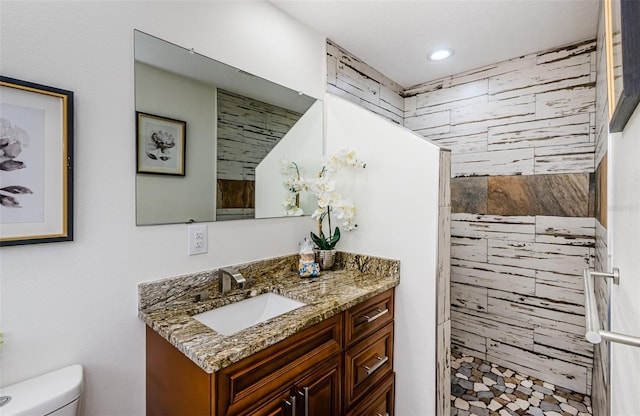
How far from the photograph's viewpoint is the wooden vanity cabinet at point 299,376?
Answer: 0.99m

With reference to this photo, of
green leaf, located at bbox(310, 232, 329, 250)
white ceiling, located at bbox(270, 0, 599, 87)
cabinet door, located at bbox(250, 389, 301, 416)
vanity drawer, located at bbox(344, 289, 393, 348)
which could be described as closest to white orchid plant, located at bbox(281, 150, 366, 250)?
green leaf, located at bbox(310, 232, 329, 250)

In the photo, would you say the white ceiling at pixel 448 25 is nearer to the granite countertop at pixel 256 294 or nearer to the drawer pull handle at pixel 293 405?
the granite countertop at pixel 256 294

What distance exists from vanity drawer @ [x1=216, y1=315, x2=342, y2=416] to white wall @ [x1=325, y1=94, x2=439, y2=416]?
57cm

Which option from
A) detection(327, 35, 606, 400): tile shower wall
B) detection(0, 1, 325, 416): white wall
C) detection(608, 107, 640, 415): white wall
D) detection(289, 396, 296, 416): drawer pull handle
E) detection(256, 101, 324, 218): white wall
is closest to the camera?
detection(608, 107, 640, 415): white wall

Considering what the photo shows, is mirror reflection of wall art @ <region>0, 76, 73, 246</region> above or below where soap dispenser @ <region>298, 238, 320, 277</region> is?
above

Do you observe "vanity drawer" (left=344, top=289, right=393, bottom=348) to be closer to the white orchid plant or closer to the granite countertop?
the granite countertop

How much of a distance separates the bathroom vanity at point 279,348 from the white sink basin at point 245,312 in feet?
0.10

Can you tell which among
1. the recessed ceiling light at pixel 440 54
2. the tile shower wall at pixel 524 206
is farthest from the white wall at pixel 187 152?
the tile shower wall at pixel 524 206

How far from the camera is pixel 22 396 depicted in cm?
91

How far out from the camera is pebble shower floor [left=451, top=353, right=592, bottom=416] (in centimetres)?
193

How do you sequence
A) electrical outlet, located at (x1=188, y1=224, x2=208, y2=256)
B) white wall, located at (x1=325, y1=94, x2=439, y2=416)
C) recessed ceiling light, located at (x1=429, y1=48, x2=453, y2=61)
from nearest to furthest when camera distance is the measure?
electrical outlet, located at (x1=188, y1=224, x2=208, y2=256), white wall, located at (x1=325, y1=94, x2=439, y2=416), recessed ceiling light, located at (x1=429, y1=48, x2=453, y2=61)

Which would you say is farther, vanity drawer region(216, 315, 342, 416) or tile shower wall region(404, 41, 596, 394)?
tile shower wall region(404, 41, 596, 394)

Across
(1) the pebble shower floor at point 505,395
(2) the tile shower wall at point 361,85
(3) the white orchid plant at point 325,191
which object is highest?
(2) the tile shower wall at point 361,85

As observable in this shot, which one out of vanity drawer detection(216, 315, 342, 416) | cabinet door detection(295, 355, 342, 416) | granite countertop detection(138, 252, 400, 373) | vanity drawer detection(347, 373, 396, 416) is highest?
granite countertop detection(138, 252, 400, 373)
